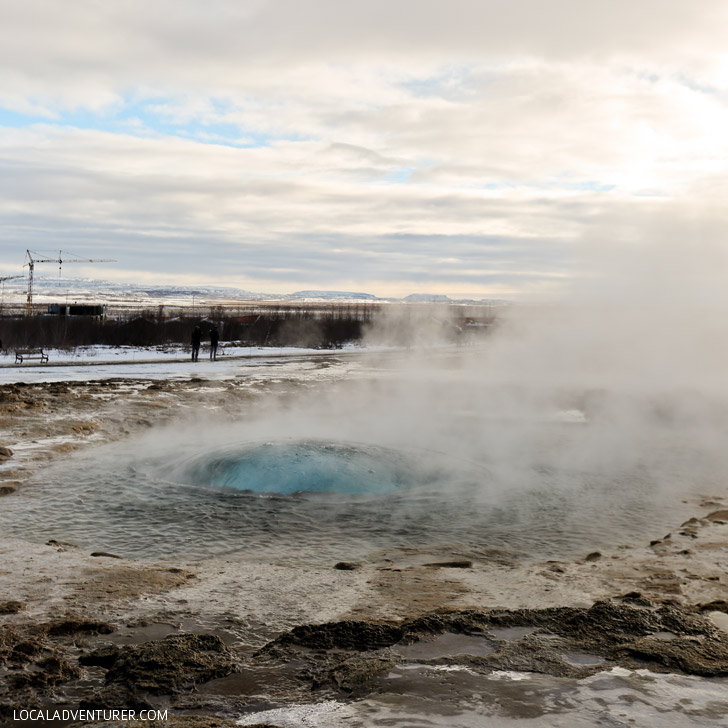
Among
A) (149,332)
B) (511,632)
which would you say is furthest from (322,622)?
(149,332)

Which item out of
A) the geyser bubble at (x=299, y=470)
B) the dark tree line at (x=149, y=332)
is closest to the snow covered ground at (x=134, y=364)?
the dark tree line at (x=149, y=332)

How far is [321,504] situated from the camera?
7.64 m

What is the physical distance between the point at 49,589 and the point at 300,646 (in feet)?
6.71

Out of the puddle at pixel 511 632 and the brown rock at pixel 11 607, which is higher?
the puddle at pixel 511 632

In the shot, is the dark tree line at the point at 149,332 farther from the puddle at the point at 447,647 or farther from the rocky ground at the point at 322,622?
the puddle at the point at 447,647

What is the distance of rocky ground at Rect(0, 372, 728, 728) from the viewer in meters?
3.63

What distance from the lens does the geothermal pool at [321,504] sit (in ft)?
21.0

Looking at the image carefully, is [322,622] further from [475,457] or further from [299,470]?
[475,457]

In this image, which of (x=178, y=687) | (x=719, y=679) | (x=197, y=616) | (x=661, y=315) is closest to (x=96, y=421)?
(x=197, y=616)

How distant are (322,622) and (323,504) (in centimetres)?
316

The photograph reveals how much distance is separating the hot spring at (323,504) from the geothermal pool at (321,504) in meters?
0.02

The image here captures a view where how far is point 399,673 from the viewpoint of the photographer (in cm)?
378

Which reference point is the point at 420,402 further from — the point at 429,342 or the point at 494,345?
the point at 429,342

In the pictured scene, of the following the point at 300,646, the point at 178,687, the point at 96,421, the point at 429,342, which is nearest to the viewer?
the point at 178,687
